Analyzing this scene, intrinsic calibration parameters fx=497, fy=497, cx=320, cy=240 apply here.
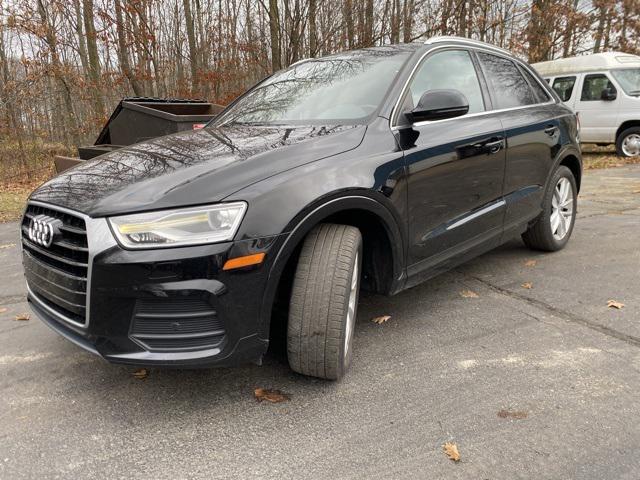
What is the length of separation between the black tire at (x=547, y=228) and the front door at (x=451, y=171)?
2.86ft

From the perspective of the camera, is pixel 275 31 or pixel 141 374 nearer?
pixel 141 374

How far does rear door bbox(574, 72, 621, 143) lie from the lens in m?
11.4

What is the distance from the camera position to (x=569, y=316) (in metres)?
3.16

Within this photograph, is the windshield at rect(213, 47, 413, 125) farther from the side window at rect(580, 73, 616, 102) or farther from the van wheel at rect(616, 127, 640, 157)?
the van wheel at rect(616, 127, 640, 157)

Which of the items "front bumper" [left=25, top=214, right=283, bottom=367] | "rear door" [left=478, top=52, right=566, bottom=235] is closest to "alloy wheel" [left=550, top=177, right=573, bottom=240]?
"rear door" [left=478, top=52, right=566, bottom=235]

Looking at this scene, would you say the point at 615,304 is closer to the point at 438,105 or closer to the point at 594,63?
the point at 438,105

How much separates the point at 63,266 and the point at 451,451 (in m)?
1.76

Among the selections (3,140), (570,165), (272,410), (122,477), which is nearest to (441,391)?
(272,410)

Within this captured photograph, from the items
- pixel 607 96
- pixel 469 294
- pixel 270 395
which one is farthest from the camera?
pixel 607 96

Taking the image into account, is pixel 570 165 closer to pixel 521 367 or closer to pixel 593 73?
pixel 521 367

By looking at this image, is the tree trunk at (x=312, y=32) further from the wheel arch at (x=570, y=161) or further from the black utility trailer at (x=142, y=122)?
the wheel arch at (x=570, y=161)

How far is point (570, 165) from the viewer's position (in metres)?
4.54

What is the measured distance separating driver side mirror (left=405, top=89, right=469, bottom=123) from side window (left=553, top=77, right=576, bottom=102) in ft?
36.0

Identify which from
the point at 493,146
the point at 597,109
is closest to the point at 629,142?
the point at 597,109
